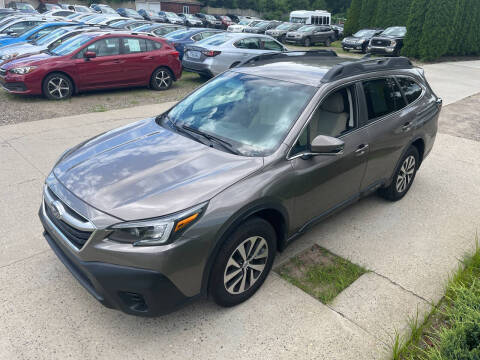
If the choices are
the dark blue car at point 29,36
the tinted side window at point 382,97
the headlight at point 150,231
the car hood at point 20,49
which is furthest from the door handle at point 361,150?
the dark blue car at point 29,36

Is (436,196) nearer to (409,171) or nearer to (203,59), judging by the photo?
(409,171)

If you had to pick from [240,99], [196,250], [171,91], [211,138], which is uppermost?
[240,99]

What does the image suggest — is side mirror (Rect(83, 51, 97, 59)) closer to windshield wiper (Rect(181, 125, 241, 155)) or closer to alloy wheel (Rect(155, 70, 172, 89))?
alloy wheel (Rect(155, 70, 172, 89))

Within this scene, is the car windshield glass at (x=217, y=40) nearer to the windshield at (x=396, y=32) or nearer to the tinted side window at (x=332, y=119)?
the tinted side window at (x=332, y=119)

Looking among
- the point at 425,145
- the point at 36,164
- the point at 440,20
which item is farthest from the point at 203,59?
the point at 440,20

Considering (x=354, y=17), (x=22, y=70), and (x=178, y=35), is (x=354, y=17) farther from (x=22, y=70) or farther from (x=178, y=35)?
(x=22, y=70)

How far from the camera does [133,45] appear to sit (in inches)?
396

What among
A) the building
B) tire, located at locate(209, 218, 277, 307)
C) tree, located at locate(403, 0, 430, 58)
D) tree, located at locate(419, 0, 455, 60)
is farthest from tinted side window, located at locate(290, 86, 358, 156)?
the building

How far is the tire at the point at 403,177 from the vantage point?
468 cm

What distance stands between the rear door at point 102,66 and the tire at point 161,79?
3.15 ft

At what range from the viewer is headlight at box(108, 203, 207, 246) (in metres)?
2.44

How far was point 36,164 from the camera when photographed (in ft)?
18.3

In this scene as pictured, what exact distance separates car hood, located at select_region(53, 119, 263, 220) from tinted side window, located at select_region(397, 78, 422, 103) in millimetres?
2572

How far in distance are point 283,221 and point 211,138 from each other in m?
0.94
